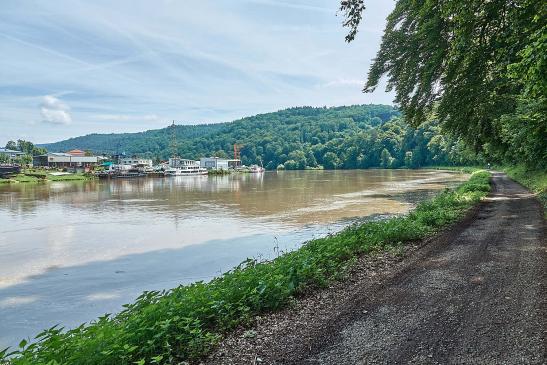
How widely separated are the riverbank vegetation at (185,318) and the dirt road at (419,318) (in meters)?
0.37

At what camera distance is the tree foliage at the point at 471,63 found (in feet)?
28.9

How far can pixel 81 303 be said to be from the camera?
1102 cm

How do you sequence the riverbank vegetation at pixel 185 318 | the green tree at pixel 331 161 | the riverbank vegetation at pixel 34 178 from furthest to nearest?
1. the green tree at pixel 331 161
2. the riverbank vegetation at pixel 34 178
3. the riverbank vegetation at pixel 185 318

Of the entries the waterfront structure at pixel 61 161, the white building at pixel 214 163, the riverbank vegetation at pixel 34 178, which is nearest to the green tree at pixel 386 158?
the white building at pixel 214 163

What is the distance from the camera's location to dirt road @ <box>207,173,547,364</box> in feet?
18.1

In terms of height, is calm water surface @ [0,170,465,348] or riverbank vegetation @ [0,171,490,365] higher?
riverbank vegetation @ [0,171,490,365]

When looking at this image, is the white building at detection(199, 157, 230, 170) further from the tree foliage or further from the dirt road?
the dirt road

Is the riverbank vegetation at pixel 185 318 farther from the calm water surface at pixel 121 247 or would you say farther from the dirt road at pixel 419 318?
the calm water surface at pixel 121 247

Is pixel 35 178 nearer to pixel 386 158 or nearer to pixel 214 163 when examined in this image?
pixel 214 163

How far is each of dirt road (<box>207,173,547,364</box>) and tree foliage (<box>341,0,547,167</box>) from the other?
4.00 metres

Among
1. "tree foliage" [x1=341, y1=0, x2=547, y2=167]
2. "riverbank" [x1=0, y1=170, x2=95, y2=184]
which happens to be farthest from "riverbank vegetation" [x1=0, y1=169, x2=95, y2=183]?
"tree foliage" [x1=341, y1=0, x2=547, y2=167]

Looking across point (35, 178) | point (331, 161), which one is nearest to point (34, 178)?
point (35, 178)

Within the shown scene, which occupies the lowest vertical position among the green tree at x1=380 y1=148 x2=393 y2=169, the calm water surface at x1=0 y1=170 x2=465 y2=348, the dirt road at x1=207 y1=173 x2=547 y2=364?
the calm water surface at x1=0 y1=170 x2=465 y2=348

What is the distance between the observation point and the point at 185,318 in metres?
6.25
